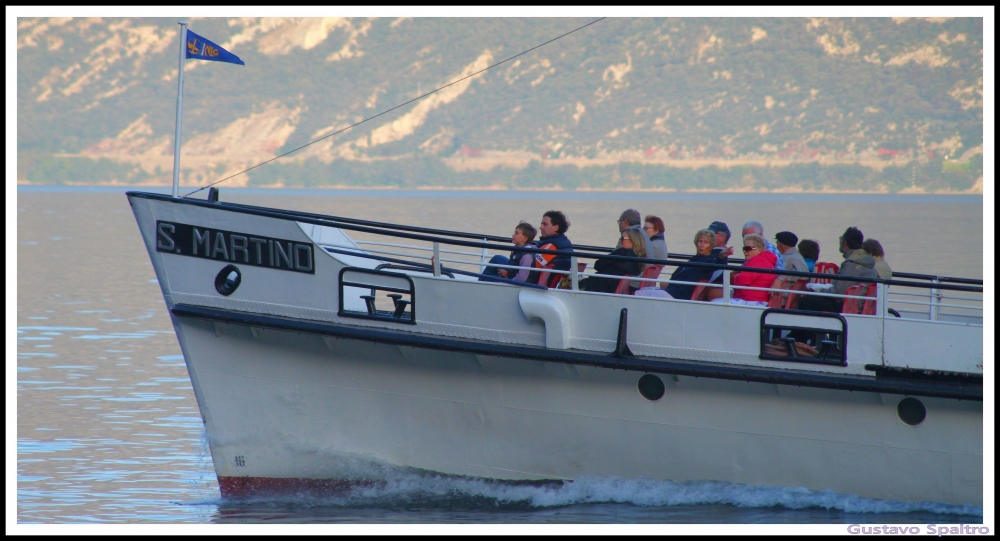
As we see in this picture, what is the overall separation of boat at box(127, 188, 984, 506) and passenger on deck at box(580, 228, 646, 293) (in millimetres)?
223

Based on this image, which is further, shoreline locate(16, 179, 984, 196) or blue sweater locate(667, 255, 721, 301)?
shoreline locate(16, 179, 984, 196)

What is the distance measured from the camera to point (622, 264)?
8805 mm

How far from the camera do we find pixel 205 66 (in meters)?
184

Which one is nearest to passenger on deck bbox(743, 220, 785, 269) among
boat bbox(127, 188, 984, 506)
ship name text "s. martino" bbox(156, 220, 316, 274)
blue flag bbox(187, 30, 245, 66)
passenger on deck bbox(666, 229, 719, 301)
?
passenger on deck bbox(666, 229, 719, 301)

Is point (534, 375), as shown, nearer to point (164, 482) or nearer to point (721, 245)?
point (721, 245)

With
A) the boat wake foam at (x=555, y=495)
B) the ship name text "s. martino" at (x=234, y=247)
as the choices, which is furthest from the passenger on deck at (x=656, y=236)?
the ship name text "s. martino" at (x=234, y=247)

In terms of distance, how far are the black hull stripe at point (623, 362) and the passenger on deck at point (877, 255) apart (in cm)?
100

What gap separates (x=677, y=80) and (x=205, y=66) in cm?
7886

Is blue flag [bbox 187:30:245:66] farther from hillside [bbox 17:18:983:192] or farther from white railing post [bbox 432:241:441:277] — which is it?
hillside [bbox 17:18:983:192]

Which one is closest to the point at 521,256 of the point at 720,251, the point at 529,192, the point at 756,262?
the point at 720,251

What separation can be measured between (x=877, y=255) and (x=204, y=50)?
577cm

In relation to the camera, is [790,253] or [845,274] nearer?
[845,274]

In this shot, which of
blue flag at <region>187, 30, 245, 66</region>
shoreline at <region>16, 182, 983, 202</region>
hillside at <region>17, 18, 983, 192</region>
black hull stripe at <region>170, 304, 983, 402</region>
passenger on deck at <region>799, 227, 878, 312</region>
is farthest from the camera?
hillside at <region>17, 18, 983, 192</region>

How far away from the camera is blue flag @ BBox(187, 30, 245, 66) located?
366 inches
